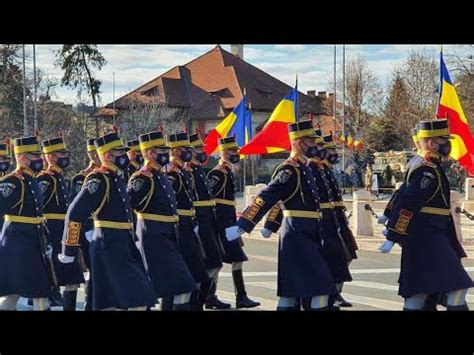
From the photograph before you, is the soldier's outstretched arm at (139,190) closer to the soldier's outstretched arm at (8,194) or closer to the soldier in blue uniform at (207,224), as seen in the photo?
the soldier's outstretched arm at (8,194)

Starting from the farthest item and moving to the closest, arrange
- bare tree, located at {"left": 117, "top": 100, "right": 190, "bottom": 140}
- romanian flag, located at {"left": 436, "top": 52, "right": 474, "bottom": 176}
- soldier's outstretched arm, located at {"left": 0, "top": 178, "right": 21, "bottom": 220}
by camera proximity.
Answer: bare tree, located at {"left": 117, "top": 100, "right": 190, "bottom": 140}
romanian flag, located at {"left": 436, "top": 52, "right": 474, "bottom": 176}
soldier's outstretched arm, located at {"left": 0, "top": 178, "right": 21, "bottom": 220}

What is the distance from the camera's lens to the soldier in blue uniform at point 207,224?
28.7 ft

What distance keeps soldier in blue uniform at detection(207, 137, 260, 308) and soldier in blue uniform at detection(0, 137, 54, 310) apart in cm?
214

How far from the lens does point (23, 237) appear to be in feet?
25.3

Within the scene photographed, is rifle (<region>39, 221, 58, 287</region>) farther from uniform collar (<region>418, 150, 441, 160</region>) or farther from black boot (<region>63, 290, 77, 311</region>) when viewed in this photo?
uniform collar (<region>418, 150, 441, 160</region>)

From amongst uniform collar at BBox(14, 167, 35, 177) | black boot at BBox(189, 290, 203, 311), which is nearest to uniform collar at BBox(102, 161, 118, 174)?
uniform collar at BBox(14, 167, 35, 177)

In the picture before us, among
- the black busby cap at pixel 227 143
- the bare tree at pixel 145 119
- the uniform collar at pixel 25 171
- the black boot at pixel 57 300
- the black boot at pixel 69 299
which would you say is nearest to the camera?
the uniform collar at pixel 25 171

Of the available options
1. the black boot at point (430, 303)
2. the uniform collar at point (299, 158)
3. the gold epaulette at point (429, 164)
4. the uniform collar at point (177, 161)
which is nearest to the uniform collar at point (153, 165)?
the uniform collar at point (177, 161)

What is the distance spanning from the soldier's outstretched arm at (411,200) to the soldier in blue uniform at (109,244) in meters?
2.30

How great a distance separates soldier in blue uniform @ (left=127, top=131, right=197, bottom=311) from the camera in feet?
24.9

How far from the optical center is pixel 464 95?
39.4ft
